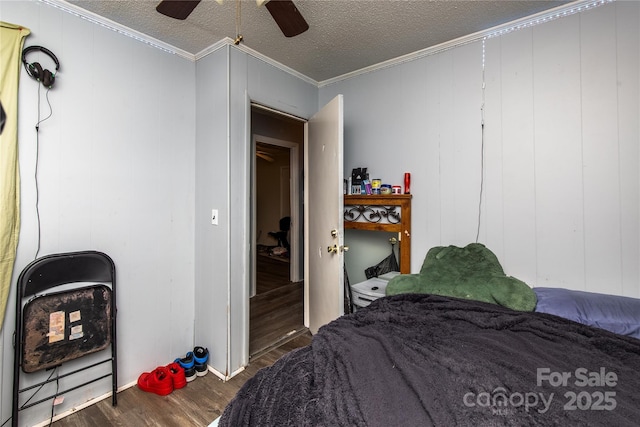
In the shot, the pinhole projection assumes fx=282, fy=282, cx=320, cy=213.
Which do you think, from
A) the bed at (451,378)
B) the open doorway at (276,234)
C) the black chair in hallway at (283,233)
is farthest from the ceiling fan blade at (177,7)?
the black chair in hallway at (283,233)

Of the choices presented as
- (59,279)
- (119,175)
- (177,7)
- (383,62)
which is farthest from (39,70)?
(383,62)

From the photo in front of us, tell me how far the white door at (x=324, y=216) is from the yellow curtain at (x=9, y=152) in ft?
6.07

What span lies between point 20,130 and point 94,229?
64cm

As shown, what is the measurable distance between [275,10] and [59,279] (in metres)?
1.90

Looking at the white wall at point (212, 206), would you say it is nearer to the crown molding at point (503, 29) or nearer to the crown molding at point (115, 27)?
the crown molding at point (115, 27)

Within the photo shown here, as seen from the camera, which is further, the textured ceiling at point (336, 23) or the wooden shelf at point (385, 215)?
the wooden shelf at point (385, 215)

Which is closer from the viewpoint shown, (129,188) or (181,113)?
(129,188)

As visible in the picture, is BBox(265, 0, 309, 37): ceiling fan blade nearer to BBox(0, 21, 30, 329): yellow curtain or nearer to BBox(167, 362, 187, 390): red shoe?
BBox(0, 21, 30, 329): yellow curtain

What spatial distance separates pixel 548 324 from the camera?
126 centimetres

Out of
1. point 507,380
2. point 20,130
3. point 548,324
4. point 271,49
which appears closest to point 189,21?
point 271,49

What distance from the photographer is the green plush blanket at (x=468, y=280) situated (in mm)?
1549

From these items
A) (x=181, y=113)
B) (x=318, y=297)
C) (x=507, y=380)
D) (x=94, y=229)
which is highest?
(x=181, y=113)

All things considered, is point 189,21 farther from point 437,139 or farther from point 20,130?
point 437,139

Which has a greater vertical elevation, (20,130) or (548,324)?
(20,130)
